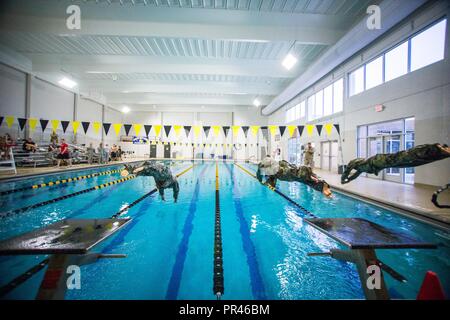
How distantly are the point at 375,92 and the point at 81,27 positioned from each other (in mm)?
10222

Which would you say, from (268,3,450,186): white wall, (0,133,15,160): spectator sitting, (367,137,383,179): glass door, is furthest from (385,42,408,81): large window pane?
(0,133,15,160): spectator sitting

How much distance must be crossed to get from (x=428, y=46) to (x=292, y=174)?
6.26m

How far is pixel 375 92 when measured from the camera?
296 inches

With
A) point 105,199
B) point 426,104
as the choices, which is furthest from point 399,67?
point 105,199

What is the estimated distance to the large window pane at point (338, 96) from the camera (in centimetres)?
952

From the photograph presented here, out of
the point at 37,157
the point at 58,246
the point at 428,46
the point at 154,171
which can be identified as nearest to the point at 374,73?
the point at 428,46

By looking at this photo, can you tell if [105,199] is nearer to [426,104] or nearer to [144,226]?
[144,226]

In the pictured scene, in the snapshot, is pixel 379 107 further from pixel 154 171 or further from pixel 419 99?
pixel 154 171

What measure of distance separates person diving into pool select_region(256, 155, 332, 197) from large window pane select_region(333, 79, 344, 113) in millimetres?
7678

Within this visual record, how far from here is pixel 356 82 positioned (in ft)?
28.5

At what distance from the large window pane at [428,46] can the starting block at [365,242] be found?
21.4 feet

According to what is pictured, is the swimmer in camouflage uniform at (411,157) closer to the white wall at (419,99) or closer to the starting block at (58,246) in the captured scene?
the starting block at (58,246)

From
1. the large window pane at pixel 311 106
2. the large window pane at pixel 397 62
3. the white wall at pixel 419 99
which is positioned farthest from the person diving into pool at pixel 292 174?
the large window pane at pixel 311 106

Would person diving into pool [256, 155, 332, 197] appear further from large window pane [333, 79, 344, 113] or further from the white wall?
large window pane [333, 79, 344, 113]
